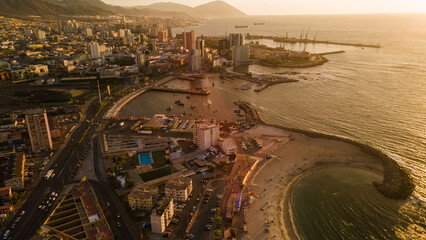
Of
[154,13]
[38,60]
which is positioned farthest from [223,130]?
[154,13]

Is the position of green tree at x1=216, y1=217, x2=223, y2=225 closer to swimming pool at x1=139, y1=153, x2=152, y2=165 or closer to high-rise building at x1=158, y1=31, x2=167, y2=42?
swimming pool at x1=139, y1=153, x2=152, y2=165

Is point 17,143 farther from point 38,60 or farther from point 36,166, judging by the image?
point 38,60

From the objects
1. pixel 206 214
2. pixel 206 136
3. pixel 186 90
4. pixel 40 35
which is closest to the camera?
pixel 206 214

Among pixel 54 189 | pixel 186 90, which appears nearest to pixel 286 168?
pixel 54 189

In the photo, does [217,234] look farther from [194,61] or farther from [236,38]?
[236,38]

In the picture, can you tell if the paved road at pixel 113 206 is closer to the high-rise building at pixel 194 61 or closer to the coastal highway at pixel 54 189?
the coastal highway at pixel 54 189

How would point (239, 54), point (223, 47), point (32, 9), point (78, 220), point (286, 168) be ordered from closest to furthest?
point (78, 220) → point (286, 168) → point (239, 54) → point (223, 47) → point (32, 9)
